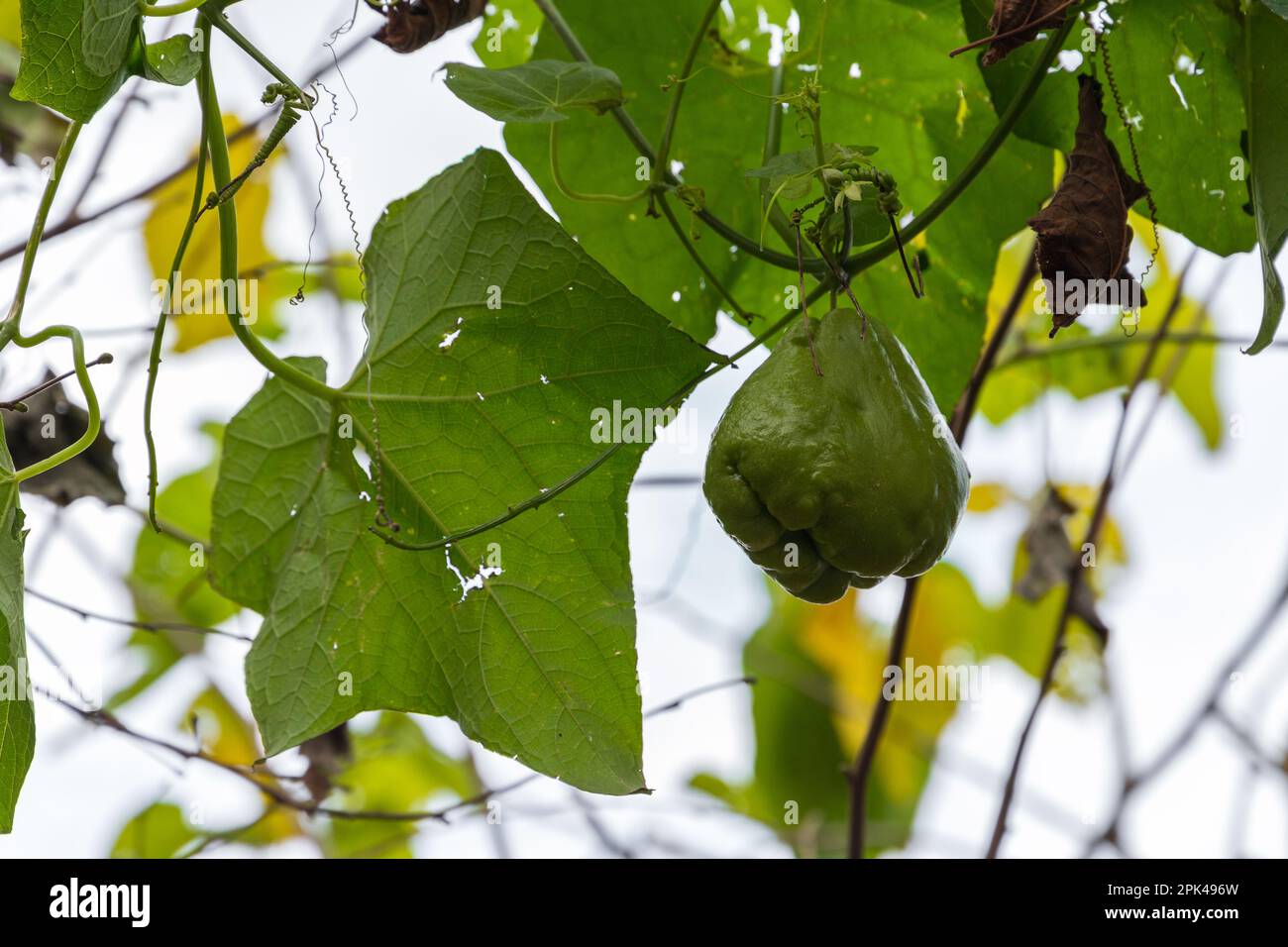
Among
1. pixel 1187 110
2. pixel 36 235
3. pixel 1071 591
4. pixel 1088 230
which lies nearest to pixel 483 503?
pixel 36 235

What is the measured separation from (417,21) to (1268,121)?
779mm

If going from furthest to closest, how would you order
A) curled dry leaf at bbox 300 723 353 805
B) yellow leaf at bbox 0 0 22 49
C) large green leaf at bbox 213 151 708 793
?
yellow leaf at bbox 0 0 22 49 < curled dry leaf at bbox 300 723 353 805 < large green leaf at bbox 213 151 708 793

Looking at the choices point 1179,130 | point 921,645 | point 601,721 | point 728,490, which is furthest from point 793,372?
point 921,645

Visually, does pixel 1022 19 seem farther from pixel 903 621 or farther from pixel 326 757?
pixel 326 757

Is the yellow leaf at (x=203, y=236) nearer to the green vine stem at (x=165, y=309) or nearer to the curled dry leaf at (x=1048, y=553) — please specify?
the green vine stem at (x=165, y=309)

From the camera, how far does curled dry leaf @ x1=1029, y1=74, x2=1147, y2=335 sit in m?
1.00

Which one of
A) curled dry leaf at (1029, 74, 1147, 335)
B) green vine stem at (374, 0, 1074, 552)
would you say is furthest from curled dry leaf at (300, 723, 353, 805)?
curled dry leaf at (1029, 74, 1147, 335)

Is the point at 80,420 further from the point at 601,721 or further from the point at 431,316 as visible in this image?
the point at 601,721

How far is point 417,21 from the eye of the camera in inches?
48.8

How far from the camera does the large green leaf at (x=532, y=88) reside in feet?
3.46

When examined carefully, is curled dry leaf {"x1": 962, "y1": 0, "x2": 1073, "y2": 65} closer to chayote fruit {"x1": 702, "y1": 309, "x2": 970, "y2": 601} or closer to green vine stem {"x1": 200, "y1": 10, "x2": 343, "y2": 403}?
chayote fruit {"x1": 702, "y1": 309, "x2": 970, "y2": 601}

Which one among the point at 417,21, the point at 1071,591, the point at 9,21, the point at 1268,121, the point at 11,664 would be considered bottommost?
the point at 11,664

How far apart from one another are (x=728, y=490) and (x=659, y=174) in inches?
13.7

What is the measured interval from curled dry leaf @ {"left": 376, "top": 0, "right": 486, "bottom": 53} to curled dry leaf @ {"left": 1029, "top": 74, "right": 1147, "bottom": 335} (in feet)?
1.99
